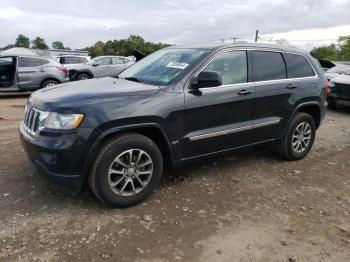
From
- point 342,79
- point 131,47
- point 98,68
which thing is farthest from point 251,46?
point 131,47

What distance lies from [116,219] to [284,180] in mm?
2332

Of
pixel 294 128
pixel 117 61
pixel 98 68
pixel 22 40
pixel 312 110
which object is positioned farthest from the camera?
pixel 22 40

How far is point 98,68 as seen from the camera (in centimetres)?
1628

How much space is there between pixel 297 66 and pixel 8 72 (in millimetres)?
10370

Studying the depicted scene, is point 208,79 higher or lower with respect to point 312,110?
higher

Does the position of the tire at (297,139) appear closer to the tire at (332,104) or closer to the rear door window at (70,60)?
the tire at (332,104)

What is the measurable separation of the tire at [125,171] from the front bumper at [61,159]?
18 cm

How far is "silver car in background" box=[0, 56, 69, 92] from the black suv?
858 centimetres

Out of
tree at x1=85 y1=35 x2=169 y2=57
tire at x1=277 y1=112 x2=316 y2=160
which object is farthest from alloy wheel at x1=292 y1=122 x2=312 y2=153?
tree at x1=85 y1=35 x2=169 y2=57

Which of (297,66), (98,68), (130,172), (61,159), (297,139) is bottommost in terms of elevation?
(297,139)

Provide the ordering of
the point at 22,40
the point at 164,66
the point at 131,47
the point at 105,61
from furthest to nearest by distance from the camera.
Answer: the point at 22,40 → the point at 131,47 → the point at 105,61 → the point at 164,66

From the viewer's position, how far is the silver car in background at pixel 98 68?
15673 millimetres

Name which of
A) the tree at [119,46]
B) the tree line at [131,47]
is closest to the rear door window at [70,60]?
the tree line at [131,47]

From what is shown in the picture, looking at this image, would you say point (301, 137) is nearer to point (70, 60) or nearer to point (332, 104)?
point (332, 104)
